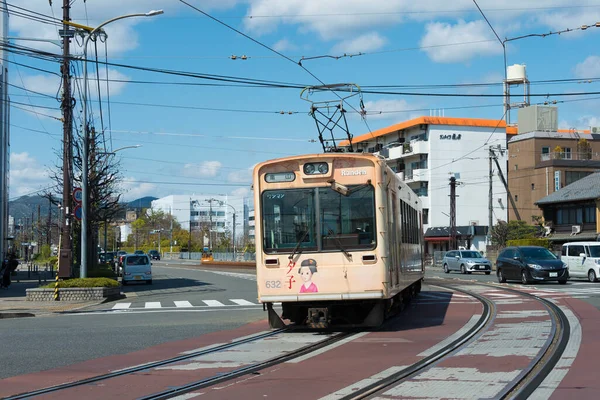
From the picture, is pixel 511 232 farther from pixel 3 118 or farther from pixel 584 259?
pixel 3 118

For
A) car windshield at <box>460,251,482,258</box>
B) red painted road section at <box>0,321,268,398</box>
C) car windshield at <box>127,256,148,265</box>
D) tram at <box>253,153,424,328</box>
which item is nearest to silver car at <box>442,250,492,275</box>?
car windshield at <box>460,251,482,258</box>

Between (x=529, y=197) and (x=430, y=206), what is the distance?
10.4 meters

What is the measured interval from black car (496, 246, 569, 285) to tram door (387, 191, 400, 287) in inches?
645

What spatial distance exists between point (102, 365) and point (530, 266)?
74.5 ft

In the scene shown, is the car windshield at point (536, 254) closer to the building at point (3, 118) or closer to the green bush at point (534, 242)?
the green bush at point (534, 242)

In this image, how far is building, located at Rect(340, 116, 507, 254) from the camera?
3248 inches

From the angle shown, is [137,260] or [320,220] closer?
[320,220]

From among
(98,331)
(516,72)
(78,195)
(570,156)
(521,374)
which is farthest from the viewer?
(516,72)

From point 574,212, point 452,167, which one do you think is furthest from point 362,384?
point 452,167

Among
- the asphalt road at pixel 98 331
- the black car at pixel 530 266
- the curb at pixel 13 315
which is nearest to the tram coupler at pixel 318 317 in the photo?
the asphalt road at pixel 98 331

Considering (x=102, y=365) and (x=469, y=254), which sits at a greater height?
(x=469, y=254)

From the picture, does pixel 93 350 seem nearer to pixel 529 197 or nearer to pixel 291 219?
pixel 291 219

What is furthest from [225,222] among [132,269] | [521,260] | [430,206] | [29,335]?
[29,335]

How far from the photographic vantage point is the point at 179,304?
2608 centimetres
